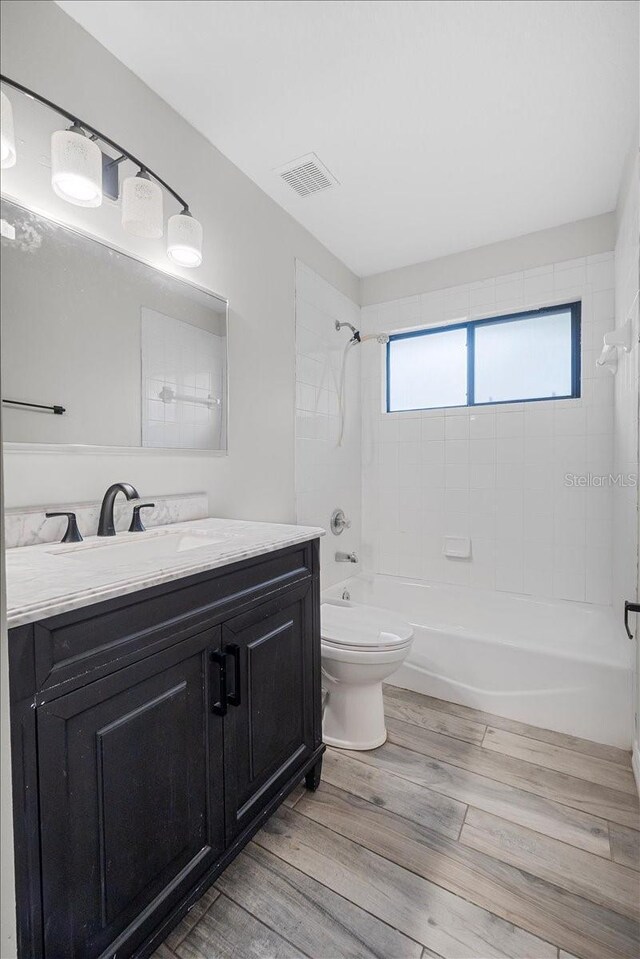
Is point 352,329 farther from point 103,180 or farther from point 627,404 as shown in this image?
point 103,180

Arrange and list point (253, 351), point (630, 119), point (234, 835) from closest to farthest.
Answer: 1. point (234, 835)
2. point (630, 119)
3. point (253, 351)

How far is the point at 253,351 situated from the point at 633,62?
1.66 meters

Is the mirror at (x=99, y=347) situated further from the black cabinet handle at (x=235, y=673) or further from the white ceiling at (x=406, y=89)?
the black cabinet handle at (x=235, y=673)

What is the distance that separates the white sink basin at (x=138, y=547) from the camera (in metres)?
1.20

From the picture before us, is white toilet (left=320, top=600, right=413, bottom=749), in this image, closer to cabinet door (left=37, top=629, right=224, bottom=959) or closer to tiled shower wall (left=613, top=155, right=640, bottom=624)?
cabinet door (left=37, top=629, right=224, bottom=959)

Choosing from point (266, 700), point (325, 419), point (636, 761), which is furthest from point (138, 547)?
point (636, 761)

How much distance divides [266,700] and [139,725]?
458 mm

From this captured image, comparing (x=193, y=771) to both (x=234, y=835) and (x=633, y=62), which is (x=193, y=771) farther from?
(x=633, y=62)

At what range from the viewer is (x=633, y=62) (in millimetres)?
1456

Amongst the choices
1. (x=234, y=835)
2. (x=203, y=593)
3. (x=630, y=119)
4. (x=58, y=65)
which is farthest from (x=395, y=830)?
(x=630, y=119)

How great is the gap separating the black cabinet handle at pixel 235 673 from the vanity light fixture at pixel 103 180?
4.28ft

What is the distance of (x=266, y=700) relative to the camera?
1.30m

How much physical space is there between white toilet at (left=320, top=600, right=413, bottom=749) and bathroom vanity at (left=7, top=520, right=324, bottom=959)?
0.37 meters

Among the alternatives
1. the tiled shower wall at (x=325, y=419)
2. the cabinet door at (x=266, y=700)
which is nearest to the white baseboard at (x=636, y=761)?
the cabinet door at (x=266, y=700)
